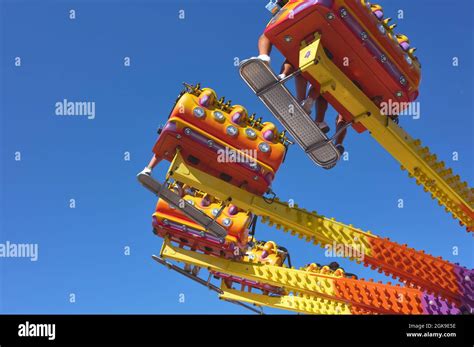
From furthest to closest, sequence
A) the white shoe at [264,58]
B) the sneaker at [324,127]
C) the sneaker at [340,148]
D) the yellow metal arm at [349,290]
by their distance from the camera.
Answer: the yellow metal arm at [349,290]
the sneaker at [340,148]
the sneaker at [324,127]
the white shoe at [264,58]

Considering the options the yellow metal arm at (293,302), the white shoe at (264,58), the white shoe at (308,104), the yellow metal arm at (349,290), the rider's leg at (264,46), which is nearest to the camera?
the white shoe at (264,58)

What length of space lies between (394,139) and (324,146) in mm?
1351

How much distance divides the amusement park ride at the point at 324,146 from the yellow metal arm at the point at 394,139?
0.06ft

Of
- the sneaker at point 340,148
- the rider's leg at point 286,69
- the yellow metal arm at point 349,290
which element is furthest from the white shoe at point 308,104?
the yellow metal arm at point 349,290

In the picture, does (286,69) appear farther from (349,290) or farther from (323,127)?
(349,290)

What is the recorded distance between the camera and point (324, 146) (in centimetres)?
914

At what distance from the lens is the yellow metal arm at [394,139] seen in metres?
8.47

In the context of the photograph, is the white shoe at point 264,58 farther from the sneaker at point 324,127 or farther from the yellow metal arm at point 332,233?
the yellow metal arm at point 332,233

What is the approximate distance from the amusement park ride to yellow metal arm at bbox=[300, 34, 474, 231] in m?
0.02

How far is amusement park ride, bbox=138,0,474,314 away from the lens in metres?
8.52

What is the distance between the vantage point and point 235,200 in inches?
387
